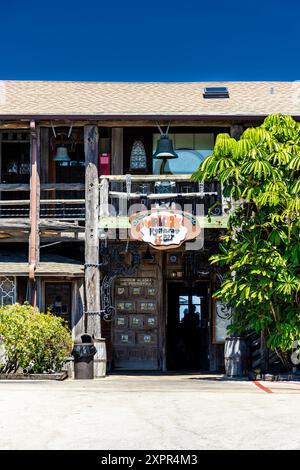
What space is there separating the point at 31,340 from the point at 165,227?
12.2 ft

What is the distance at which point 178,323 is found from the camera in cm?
2259

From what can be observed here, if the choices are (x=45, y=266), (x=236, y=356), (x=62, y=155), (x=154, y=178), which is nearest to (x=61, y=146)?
(x=62, y=155)

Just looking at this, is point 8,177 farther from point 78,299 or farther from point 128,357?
point 128,357

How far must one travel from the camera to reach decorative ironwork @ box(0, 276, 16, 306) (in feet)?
65.5

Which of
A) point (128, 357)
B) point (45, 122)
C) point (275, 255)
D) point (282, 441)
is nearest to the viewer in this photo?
point (282, 441)

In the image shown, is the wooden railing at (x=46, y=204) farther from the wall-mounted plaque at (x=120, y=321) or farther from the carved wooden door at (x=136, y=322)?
the wall-mounted plaque at (x=120, y=321)

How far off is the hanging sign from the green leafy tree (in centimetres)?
145

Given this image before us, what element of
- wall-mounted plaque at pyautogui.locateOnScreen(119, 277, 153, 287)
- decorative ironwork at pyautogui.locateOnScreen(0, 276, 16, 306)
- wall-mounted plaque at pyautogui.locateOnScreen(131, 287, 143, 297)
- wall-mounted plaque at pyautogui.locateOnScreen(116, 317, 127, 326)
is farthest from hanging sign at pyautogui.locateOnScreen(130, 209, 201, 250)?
wall-mounted plaque at pyautogui.locateOnScreen(116, 317, 127, 326)

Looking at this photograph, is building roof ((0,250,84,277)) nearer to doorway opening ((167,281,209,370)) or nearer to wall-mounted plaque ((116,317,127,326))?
wall-mounted plaque ((116,317,127,326))

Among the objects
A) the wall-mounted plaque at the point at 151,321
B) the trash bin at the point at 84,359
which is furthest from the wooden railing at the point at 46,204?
the wall-mounted plaque at the point at 151,321

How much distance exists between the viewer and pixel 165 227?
61.1ft

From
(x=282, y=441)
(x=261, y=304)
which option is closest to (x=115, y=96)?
(x=261, y=304)

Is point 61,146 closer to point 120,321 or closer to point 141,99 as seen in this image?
point 141,99
